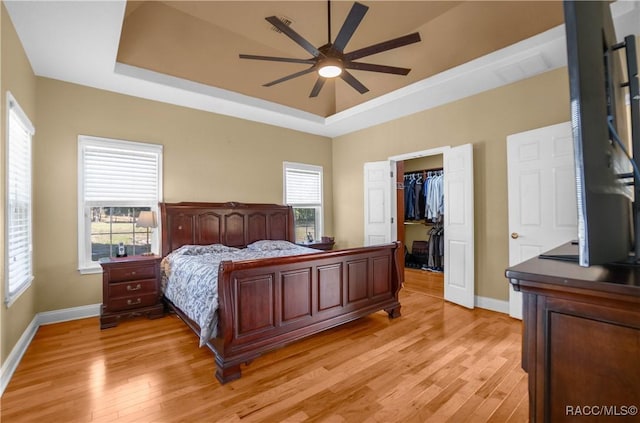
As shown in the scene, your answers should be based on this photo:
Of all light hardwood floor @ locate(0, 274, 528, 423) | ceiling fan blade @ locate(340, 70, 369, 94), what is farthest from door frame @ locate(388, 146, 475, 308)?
ceiling fan blade @ locate(340, 70, 369, 94)

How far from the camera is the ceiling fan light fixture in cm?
250

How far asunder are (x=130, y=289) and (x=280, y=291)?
6.41ft

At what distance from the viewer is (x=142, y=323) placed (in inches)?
128

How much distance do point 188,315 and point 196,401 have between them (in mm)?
959

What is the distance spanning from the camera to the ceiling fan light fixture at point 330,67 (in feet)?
8.20

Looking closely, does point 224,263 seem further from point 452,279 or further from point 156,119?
point 452,279

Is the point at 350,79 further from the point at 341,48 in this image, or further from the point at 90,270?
the point at 90,270

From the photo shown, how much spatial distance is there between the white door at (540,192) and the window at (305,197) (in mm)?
3214

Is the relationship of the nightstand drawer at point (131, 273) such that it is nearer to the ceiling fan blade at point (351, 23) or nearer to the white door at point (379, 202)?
the ceiling fan blade at point (351, 23)

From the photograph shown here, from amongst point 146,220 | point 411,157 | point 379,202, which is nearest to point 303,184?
point 379,202

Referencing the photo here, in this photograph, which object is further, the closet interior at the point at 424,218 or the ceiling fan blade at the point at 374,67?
the closet interior at the point at 424,218

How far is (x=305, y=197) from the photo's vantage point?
552 centimetres

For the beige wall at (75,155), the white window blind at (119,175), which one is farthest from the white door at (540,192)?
the white window blind at (119,175)

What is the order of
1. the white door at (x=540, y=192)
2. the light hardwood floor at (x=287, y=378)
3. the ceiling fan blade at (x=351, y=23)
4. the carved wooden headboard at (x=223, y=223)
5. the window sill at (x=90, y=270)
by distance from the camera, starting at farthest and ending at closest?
the carved wooden headboard at (x=223, y=223) → the window sill at (x=90, y=270) → the white door at (x=540, y=192) → the ceiling fan blade at (x=351, y=23) → the light hardwood floor at (x=287, y=378)
